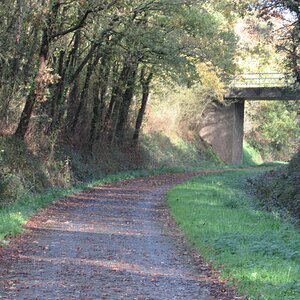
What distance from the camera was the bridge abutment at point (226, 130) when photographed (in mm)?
51125

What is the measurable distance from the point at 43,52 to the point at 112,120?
12965mm

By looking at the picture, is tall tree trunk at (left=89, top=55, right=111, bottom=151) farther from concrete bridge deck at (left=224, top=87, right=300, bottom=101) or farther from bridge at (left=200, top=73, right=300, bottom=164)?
concrete bridge deck at (left=224, top=87, right=300, bottom=101)

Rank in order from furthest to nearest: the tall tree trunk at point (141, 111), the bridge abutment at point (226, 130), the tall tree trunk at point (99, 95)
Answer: the bridge abutment at point (226, 130)
the tall tree trunk at point (141, 111)
the tall tree trunk at point (99, 95)

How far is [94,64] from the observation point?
27750mm

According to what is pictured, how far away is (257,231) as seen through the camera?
13.1 m

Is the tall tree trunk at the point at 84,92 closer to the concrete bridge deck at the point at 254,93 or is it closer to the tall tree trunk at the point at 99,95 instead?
the tall tree trunk at the point at 99,95

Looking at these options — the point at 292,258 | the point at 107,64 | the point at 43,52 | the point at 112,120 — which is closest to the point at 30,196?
the point at 43,52

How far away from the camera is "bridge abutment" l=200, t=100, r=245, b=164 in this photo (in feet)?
168

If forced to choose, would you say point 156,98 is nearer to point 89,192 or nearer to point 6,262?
point 89,192

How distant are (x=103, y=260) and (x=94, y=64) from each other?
59.9ft

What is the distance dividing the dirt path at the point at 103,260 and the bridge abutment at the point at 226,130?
1350 inches

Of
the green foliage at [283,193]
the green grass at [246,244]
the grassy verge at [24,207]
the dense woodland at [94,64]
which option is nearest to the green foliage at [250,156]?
the dense woodland at [94,64]

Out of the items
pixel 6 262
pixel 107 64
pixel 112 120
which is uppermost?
pixel 107 64

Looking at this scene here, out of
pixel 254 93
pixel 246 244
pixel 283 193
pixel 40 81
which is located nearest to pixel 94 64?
pixel 40 81
